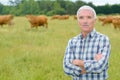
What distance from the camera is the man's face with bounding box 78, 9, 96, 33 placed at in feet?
11.5

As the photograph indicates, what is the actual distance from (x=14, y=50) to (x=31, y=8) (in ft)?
243

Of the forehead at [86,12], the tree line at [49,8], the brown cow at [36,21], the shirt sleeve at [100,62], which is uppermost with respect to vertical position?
the forehead at [86,12]

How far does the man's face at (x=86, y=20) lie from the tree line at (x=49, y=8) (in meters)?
64.9

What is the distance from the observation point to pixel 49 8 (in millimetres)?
85812

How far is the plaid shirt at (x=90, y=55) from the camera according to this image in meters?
3.46

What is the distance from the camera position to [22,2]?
97.8 m

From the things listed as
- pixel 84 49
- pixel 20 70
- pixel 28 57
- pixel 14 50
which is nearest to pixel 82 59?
pixel 84 49

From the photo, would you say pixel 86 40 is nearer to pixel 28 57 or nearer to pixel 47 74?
pixel 47 74

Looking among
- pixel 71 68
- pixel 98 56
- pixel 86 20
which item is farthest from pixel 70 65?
pixel 86 20

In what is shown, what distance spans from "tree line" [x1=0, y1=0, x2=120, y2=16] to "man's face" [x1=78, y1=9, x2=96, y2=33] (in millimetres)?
64948

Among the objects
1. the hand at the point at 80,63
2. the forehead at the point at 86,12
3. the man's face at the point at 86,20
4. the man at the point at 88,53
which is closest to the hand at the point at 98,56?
the man at the point at 88,53

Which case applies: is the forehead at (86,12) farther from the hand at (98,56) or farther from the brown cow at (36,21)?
the brown cow at (36,21)

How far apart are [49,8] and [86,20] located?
8268 centimetres

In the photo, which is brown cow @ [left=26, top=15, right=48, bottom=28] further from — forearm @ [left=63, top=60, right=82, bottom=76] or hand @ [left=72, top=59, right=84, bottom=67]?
hand @ [left=72, top=59, right=84, bottom=67]
